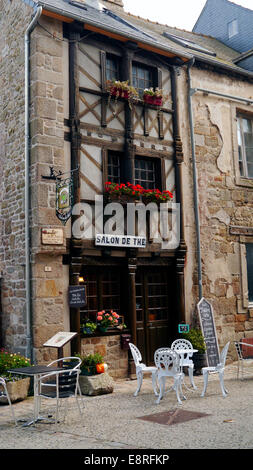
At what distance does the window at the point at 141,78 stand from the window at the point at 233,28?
→ 5.90 metres

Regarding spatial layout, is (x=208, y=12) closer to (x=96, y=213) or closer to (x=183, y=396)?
(x=96, y=213)

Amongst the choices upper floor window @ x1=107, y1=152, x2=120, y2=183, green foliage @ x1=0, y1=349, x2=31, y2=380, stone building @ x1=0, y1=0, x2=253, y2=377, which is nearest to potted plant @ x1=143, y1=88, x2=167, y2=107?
stone building @ x1=0, y1=0, x2=253, y2=377

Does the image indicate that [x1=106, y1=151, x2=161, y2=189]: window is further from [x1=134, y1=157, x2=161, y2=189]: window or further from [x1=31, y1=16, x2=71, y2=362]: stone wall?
[x1=31, y1=16, x2=71, y2=362]: stone wall

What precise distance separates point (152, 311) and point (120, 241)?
1.72 metres

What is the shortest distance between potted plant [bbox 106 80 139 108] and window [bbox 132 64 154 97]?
0.53 metres

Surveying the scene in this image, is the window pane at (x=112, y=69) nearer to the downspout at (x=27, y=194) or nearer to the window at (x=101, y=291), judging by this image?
the downspout at (x=27, y=194)

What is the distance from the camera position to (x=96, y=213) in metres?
9.21

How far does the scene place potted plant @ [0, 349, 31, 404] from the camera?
7.33 metres

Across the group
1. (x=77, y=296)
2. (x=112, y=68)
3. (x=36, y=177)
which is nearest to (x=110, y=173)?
(x=36, y=177)

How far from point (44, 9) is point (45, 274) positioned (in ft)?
14.8
